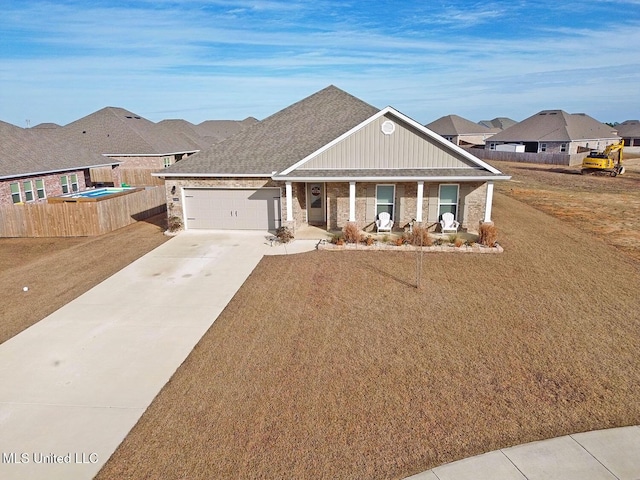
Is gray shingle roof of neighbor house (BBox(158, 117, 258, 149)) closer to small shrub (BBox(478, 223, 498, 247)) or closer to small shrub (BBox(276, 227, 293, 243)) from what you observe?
small shrub (BBox(276, 227, 293, 243))

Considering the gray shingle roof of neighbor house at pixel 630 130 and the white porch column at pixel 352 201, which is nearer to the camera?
the white porch column at pixel 352 201

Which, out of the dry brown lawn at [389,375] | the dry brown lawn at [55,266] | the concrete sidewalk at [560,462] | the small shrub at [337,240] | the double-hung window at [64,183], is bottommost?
the concrete sidewalk at [560,462]

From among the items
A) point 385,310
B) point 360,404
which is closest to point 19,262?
point 385,310

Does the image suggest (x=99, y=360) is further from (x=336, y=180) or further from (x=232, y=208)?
(x=232, y=208)

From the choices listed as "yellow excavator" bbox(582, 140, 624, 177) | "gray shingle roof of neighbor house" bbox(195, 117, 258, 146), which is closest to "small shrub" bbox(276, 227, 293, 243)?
"yellow excavator" bbox(582, 140, 624, 177)

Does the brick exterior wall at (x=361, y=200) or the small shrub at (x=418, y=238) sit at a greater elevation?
the brick exterior wall at (x=361, y=200)

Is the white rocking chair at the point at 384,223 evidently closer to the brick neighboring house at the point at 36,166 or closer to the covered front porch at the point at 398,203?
the covered front porch at the point at 398,203

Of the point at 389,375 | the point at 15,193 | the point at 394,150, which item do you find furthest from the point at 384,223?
the point at 15,193

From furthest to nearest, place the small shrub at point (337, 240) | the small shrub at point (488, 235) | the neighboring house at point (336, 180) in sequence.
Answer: the neighboring house at point (336, 180) → the small shrub at point (337, 240) → the small shrub at point (488, 235)

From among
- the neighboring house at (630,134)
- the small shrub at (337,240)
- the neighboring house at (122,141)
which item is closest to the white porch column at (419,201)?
the small shrub at (337,240)
